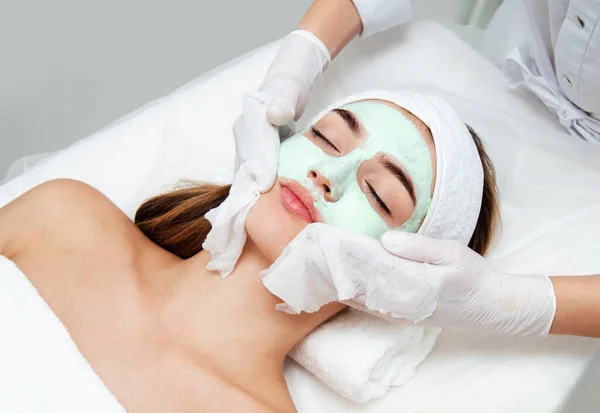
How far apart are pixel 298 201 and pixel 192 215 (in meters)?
0.32

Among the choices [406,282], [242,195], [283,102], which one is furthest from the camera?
[283,102]

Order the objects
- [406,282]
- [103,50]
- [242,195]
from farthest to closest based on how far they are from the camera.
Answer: [103,50], [242,195], [406,282]

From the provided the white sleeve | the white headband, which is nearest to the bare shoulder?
the white headband

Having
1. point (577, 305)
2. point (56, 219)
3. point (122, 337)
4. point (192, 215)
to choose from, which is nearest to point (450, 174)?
point (577, 305)

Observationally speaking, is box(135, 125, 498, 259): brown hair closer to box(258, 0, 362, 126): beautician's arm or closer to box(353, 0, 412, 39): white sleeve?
box(258, 0, 362, 126): beautician's arm

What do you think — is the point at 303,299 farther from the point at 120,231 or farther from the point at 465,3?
the point at 465,3

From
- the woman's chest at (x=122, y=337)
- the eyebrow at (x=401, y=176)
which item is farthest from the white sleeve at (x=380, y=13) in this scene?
the woman's chest at (x=122, y=337)

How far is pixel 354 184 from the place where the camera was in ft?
3.61

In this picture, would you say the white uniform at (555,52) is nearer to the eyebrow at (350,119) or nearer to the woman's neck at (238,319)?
the eyebrow at (350,119)

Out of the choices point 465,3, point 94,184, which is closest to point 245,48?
point 465,3

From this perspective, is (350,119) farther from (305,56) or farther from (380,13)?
(380,13)

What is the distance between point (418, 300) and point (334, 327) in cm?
24

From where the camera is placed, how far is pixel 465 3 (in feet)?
6.91

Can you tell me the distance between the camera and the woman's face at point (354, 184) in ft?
3.59
